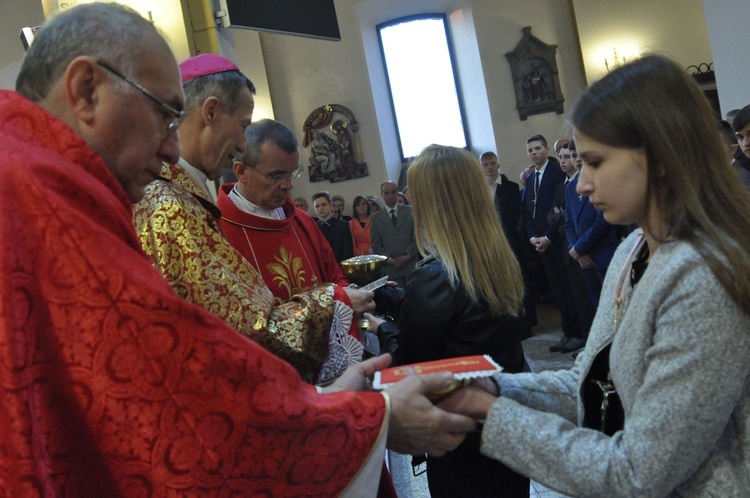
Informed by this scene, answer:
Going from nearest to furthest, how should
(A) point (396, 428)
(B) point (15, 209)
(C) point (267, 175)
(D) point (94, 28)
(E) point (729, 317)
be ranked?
(B) point (15, 209), (E) point (729, 317), (D) point (94, 28), (A) point (396, 428), (C) point (267, 175)

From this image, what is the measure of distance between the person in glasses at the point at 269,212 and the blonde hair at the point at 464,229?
637mm

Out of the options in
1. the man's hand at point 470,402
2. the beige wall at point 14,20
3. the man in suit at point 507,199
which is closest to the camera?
the man's hand at point 470,402

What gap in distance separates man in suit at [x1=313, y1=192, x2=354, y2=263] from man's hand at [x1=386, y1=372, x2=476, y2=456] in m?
6.51

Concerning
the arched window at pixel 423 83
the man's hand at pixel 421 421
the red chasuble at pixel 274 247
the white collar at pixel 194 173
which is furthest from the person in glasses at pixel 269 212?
the arched window at pixel 423 83

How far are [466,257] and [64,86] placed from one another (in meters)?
1.52

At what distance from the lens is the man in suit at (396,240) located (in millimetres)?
7641

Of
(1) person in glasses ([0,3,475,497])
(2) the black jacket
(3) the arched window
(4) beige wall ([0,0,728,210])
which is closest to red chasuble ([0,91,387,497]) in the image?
(1) person in glasses ([0,3,475,497])

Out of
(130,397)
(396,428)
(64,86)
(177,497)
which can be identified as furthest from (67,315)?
(396,428)

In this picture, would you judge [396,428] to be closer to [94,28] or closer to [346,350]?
[346,350]

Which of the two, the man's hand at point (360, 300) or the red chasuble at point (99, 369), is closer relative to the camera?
the red chasuble at point (99, 369)

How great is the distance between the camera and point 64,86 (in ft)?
4.27

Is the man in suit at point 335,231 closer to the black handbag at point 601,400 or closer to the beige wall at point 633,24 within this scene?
the beige wall at point 633,24

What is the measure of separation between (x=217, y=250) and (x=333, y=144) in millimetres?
9921

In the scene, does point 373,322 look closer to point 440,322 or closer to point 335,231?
point 440,322
